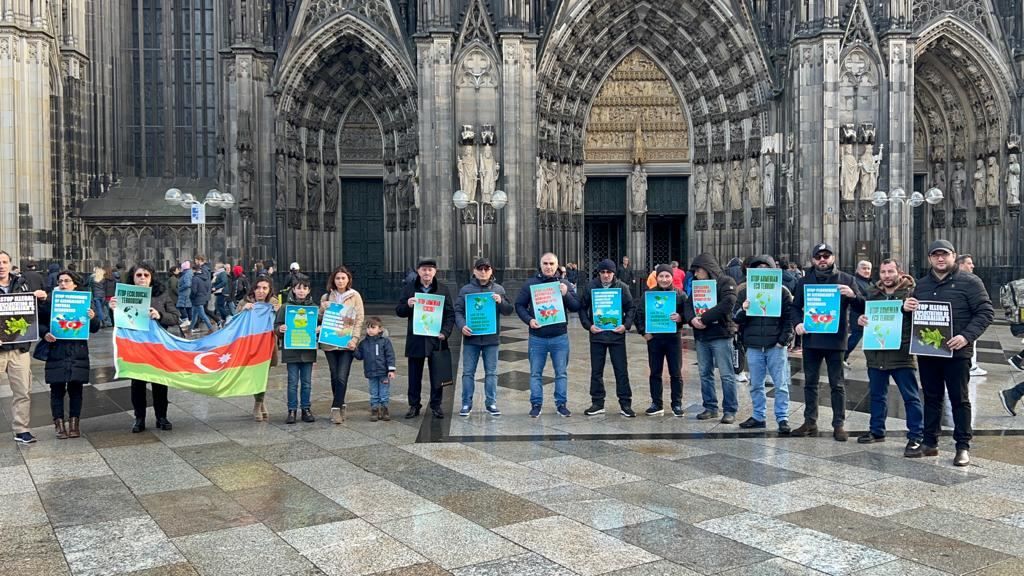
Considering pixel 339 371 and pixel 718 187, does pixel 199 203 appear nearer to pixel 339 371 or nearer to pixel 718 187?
pixel 339 371

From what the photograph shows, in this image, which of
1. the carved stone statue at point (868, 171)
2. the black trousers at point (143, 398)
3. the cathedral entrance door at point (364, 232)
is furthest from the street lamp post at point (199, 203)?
the carved stone statue at point (868, 171)

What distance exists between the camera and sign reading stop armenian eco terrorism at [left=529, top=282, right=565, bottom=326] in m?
9.31

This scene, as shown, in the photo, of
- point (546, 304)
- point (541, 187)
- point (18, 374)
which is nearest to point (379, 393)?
point (546, 304)

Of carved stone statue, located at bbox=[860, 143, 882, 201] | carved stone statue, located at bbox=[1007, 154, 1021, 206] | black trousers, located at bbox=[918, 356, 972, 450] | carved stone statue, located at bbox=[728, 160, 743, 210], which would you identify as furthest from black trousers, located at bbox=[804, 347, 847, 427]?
carved stone statue, located at bbox=[1007, 154, 1021, 206]

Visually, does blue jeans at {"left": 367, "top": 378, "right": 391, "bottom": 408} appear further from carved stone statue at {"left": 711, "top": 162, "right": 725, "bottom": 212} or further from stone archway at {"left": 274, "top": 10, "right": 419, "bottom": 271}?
carved stone statue at {"left": 711, "top": 162, "right": 725, "bottom": 212}

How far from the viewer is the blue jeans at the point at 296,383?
356 inches

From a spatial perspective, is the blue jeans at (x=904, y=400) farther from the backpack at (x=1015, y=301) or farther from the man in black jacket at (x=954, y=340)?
the backpack at (x=1015, y=301)

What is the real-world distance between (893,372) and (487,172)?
54.2 ft

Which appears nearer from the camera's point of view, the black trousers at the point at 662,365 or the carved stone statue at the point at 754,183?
the black trousers at the point at 662,365

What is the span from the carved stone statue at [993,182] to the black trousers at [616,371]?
848 inches

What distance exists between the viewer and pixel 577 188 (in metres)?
27.0

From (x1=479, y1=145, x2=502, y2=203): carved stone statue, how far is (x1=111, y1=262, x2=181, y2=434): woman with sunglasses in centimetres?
1498

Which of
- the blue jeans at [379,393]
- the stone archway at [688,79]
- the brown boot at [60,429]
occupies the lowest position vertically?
the brown boot at [60,429]

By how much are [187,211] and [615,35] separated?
48.0 feet
